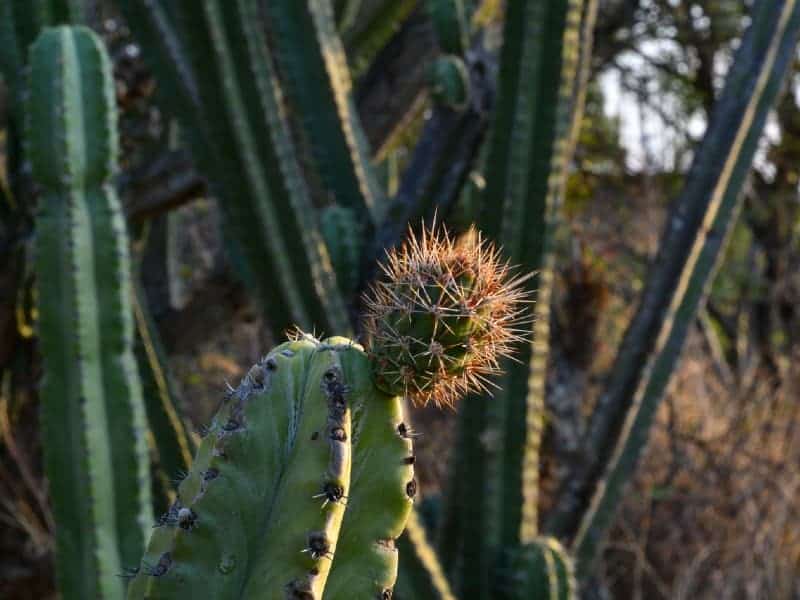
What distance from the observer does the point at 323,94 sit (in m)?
2.95

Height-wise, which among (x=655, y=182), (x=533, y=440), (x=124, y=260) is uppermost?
(x=655, y=182)

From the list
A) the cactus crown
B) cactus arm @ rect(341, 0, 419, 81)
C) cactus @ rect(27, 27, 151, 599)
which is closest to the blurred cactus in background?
cactus @ rect(27, 27, 151, 599)

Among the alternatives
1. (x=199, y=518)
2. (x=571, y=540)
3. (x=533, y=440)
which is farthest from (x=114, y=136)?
(x=571, y=540)

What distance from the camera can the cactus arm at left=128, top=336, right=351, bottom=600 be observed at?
1.09 meters

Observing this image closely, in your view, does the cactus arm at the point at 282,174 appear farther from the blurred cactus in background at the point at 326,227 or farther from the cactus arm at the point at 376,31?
the cactus arm at the point at 376,31

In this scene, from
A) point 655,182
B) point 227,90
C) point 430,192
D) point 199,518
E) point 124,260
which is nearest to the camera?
point 199,518

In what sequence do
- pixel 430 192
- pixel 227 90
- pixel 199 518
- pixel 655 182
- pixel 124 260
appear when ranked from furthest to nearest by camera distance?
pixel 655 182 < pixel 430 192 < pixel 227 90 < pixel 124 260 < pixel 199 518

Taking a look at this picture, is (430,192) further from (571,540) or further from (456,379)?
(456,379)

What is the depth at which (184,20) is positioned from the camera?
2672 mm

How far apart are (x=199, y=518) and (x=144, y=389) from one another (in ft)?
5.32

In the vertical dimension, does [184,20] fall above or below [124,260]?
above

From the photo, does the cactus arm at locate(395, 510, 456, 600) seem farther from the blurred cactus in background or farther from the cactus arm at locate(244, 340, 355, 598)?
the cactus arm at locate(244, 340, 355, 598)

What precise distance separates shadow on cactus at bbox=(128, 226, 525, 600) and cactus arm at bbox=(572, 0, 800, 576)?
1.93 m

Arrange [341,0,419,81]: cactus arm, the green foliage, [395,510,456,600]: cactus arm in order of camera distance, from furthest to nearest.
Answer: [341,0,419,81]: cactus arm → the green foliage → [395,510,456,600]: cactus arm
